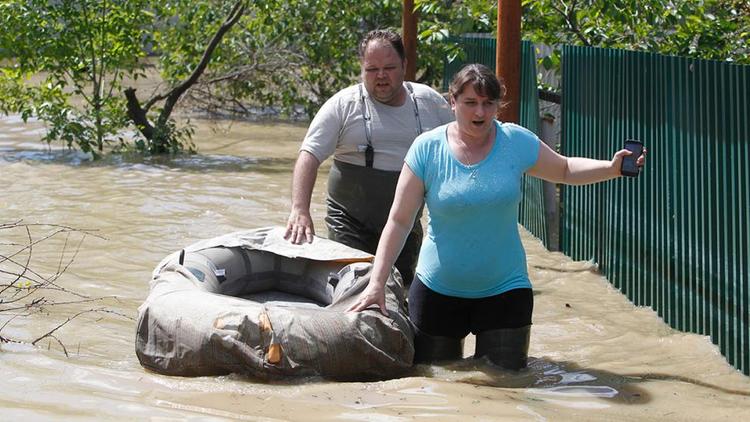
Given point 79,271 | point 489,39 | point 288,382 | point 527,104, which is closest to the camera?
point 288,382

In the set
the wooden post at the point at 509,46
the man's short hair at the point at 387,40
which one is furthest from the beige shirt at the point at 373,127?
the wooden post at the point at 509,46

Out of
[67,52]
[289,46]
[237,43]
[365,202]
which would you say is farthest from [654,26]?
[237,43]

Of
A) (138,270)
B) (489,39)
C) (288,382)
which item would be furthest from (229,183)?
(288,382)

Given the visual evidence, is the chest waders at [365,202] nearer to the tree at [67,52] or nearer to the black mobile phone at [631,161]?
the black mobile phone at [631,161]

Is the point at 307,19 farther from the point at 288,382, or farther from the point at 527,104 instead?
the point at 288,382

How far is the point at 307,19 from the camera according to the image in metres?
16.7

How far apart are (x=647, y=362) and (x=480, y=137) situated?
1.69 meters

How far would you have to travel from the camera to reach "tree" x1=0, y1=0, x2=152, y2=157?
14.0 meters

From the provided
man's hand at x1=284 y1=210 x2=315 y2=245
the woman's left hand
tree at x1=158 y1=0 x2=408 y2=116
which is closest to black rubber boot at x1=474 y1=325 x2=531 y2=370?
the woman's left hand

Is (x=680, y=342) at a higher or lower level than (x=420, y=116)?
lower

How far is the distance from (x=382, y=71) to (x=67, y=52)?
30.5 feet

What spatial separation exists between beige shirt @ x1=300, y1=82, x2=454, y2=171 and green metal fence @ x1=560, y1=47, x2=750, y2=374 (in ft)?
4.69

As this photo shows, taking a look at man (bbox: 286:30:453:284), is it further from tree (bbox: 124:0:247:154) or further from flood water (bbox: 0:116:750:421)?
tree (bbox: 124:0:247:154)

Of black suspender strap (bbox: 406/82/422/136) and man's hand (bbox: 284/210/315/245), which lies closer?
man's hand (bbox: 284/210/315/245)
